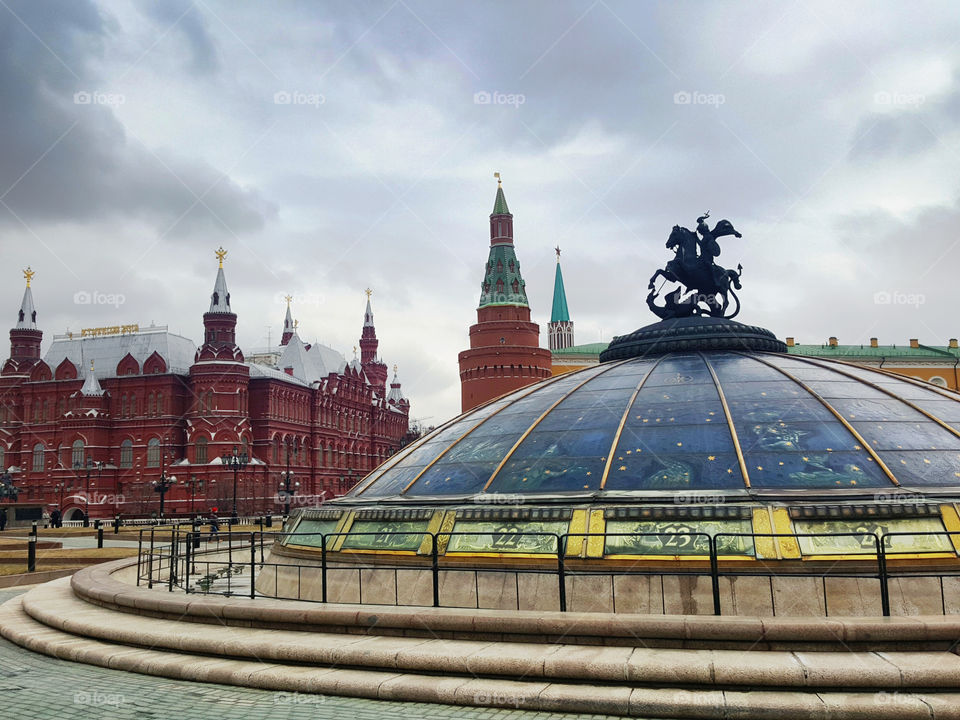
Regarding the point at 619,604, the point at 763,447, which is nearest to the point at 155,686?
the point at 619,604

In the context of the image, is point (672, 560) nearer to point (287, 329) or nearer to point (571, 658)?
point (571, 658)

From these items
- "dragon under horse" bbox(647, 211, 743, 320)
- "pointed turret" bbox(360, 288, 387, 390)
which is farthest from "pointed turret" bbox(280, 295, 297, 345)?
"dragon under horse" bbox(647, 211, 743, 320)

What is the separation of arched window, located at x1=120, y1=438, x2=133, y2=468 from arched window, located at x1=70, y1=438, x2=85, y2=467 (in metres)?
2.85

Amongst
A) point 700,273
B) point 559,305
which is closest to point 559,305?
point 559,305

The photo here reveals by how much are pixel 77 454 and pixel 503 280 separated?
128ft

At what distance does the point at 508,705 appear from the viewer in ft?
18.9

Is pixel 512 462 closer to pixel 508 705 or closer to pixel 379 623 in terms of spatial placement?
pixel 379 623

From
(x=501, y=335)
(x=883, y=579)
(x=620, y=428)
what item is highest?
(x=501, y=335)

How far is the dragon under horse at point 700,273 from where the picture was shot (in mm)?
13391

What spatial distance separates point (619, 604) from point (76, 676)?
4919 millimetres

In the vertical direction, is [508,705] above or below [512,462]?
below

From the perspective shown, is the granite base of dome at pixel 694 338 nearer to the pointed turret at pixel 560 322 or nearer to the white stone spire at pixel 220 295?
the white stone spire at pixel 220 295

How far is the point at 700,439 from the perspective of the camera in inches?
373

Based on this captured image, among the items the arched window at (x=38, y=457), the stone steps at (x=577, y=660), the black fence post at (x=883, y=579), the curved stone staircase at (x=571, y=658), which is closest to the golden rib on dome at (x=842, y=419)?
the black fence post at (x=883, y=579)
